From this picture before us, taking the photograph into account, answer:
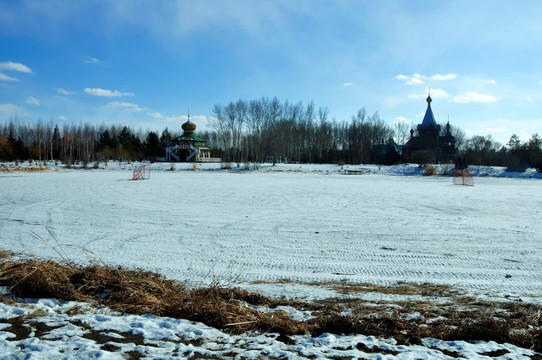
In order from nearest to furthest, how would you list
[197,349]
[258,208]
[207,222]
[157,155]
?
[197,349], [207,222], [258,208], [157,155]

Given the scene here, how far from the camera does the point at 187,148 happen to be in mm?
78000

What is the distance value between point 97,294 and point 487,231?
9.16 metres

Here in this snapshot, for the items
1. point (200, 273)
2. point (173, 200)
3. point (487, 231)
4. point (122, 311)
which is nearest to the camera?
point (122, 311)

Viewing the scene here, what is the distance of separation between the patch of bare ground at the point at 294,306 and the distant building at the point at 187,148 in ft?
239

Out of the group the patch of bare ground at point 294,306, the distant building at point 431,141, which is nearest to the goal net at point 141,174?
the patch of bare ground at point 294,306

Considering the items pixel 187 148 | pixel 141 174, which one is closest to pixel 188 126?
pixel 187 148

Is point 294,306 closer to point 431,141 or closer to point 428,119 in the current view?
point 431,141

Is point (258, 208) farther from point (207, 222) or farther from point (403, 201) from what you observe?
point (403, 201)

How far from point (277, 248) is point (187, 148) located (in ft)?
241

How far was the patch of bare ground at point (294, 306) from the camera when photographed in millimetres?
3674

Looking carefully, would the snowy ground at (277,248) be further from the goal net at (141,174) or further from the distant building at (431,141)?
the distant building at (431,141)

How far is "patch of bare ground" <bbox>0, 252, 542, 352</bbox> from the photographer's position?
3.67 m

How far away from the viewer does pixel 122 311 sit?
13.5 ft

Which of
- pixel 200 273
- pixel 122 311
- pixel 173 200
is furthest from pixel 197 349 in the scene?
pixel 173 200
